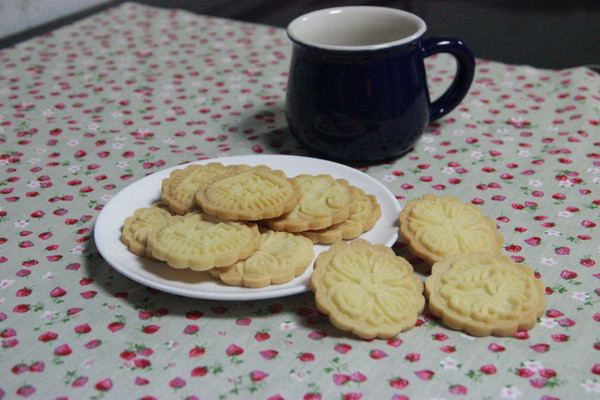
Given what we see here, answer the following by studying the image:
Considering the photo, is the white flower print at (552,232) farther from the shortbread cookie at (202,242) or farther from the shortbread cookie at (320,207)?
the shortbread cookie at (202,242)

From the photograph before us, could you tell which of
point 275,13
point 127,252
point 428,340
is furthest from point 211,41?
point 428,340

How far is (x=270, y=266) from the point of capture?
0.65 m

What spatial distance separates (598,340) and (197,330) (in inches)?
14.6

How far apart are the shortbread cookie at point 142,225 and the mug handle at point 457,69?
1.34 feet

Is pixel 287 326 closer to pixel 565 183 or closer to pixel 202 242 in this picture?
pixel 202 242

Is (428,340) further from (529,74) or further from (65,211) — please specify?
(529,74)

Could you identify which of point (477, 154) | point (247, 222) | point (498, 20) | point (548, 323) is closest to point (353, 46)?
point (477, 154)

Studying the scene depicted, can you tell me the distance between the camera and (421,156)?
995mm

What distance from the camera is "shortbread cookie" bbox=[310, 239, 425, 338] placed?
62cm

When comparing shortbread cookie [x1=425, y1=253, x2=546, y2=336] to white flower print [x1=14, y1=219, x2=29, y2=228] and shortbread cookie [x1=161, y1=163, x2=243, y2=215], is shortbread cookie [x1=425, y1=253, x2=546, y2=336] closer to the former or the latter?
shortbread cookie [x1=161, y1=163, x2=243, y2=215]

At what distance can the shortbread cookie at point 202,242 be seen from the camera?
2.11ft

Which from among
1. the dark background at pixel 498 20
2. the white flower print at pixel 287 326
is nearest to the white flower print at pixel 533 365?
the white flower print at pixel 287 326

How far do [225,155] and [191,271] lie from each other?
0.36 m

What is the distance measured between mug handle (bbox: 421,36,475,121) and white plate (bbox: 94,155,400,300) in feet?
0.69
